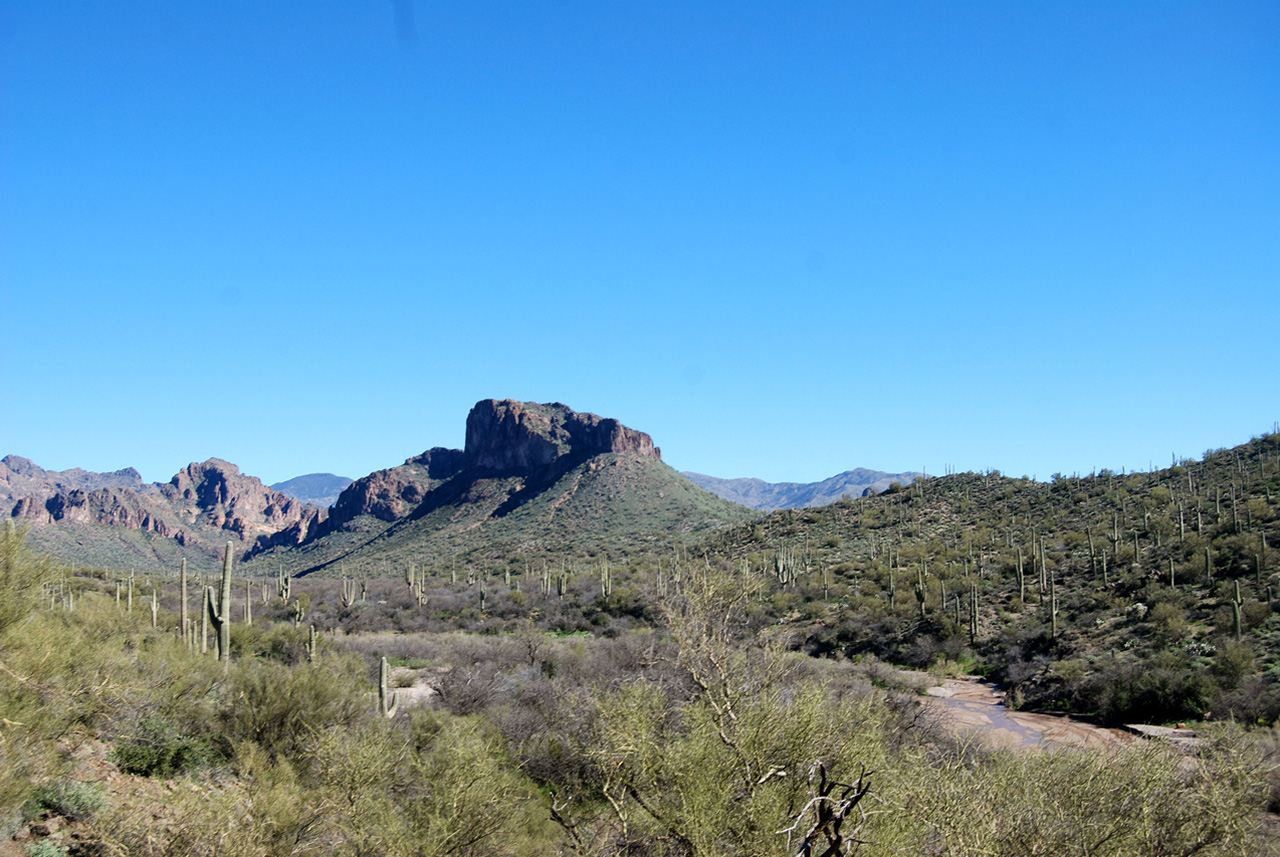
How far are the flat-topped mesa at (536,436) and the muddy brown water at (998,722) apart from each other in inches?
2741

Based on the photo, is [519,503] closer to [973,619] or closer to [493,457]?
[493,457]

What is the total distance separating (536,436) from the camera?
104 m

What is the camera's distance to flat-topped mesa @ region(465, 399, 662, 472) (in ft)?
324

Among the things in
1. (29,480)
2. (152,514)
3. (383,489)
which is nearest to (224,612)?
(383,489)

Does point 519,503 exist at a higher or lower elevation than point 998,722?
higher

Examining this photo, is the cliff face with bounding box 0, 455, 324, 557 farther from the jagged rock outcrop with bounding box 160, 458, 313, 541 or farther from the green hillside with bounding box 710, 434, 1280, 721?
the green hillside with bounding box 710, 434, 1280, 721

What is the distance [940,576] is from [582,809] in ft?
100.0

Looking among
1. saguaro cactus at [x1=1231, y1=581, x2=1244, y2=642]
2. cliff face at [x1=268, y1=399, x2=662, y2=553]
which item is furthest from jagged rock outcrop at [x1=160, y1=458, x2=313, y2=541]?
saguaro cactus at [x1=1231, y1=581, x2=1244, y2=642]

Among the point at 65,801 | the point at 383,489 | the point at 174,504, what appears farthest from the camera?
the point at 174,504

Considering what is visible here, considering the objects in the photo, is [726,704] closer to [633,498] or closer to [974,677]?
[974,677]

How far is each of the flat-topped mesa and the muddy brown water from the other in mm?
69621

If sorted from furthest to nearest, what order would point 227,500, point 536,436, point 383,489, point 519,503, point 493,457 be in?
point 227,500 → point 383,489 → point 493,457 → point 536,436 → point 519,503

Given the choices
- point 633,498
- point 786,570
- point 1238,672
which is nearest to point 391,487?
point 633,498

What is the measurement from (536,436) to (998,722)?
8376cm
